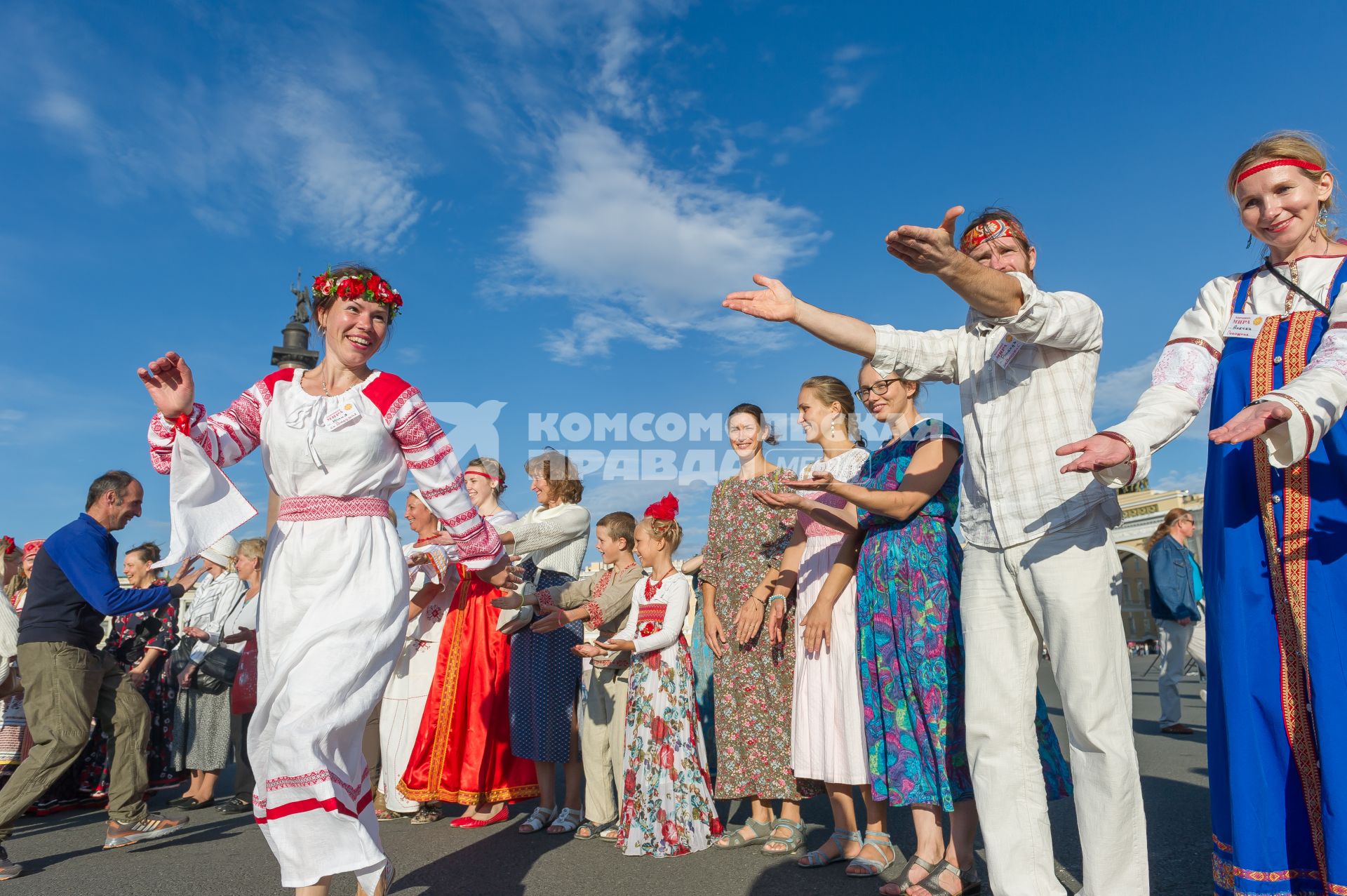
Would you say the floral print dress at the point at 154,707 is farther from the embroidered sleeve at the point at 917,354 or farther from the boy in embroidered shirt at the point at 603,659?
the embroidered sleeve at the point at 917,354

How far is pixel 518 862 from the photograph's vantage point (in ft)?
13.6

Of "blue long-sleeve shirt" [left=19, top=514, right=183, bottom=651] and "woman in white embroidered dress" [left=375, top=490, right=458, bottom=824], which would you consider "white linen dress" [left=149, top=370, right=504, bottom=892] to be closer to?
"woman in white embroidered dress" [left=375, top=490, right=458, bottom=824]

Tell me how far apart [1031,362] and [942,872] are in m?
1.83

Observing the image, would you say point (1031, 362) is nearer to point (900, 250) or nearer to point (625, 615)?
point (900, 250)

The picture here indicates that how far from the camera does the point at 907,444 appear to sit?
12.3 feet

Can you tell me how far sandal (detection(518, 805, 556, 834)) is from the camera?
4945mm

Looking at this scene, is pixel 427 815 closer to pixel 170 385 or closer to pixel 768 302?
pixel 170 385

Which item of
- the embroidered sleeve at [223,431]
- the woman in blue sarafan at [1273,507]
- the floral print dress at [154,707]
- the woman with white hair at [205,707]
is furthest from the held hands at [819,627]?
the floral print dress at [154,707]

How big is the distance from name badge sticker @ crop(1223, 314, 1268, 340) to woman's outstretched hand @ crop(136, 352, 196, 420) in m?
3.15

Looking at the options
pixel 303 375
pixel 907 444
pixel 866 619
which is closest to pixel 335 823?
pixel 303 375

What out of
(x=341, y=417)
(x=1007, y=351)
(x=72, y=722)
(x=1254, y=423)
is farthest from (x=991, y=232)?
(x=72, y=722)

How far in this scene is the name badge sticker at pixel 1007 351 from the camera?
110 inches

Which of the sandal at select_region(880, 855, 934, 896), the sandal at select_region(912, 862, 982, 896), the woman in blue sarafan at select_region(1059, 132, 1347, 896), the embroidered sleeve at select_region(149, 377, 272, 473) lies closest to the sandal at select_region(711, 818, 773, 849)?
the sandal at select_region(880, 855, 934, 896)

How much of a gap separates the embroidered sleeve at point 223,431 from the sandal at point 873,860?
Answer: 2.85 meters
